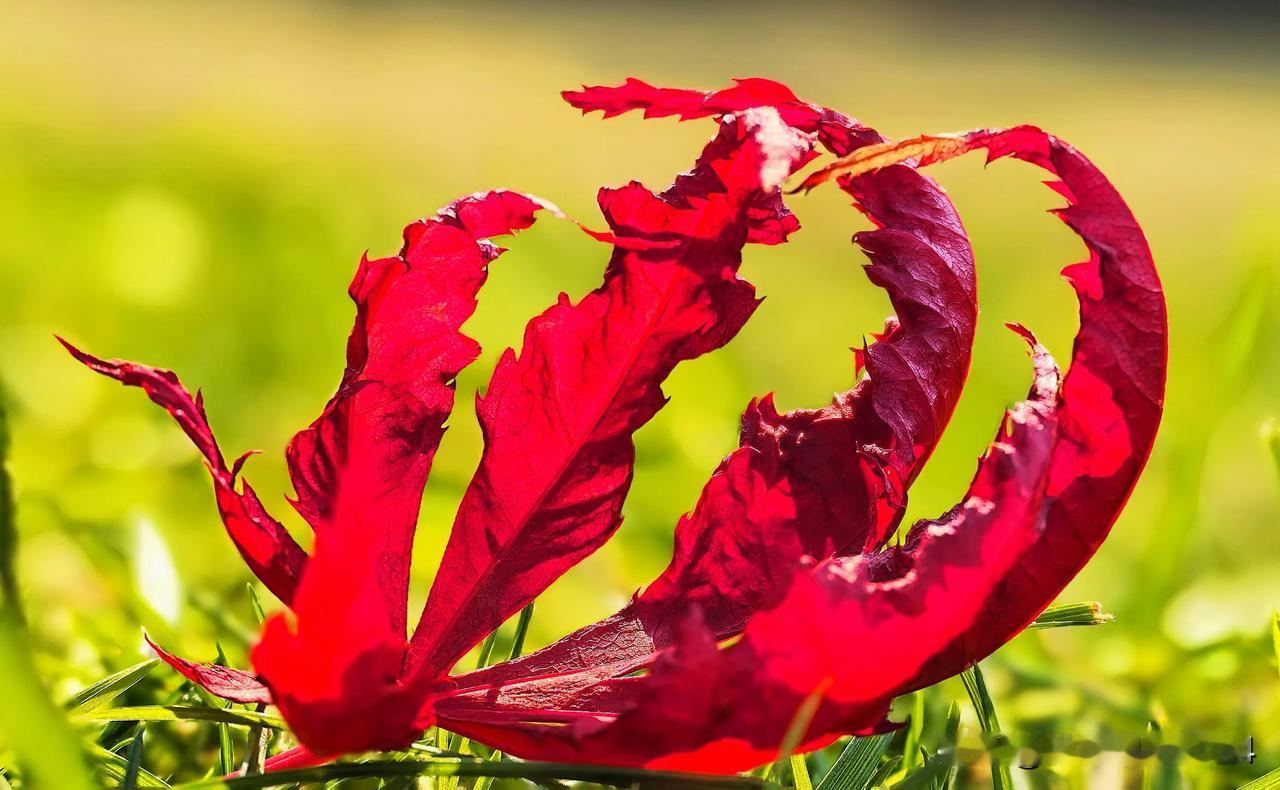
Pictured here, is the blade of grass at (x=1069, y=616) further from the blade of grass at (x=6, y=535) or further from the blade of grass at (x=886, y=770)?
the blade of grass at (x=6, y=535)

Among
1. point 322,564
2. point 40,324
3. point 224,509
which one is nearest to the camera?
point 322,564

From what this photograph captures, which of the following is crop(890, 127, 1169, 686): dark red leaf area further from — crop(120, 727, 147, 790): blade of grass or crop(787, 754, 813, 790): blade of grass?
crop(120, 727, 147, 790): blade of grass

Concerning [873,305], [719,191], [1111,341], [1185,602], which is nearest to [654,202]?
[719,191]

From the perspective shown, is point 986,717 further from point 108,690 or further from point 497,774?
point 108,690

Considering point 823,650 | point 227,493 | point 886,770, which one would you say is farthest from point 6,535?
point 886,770

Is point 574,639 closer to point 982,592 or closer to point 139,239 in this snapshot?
point 982,592

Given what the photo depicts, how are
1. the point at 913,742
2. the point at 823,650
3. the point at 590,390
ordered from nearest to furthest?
1. the point at 823,650
2. the point at 590,390
3. the point at 913,742

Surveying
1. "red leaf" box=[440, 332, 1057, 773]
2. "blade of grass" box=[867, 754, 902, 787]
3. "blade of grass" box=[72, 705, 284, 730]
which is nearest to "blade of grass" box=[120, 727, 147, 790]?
"blade of grass" box=[72, 705, 284, 730]
